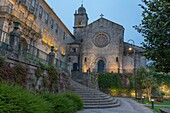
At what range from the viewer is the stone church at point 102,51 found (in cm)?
3562

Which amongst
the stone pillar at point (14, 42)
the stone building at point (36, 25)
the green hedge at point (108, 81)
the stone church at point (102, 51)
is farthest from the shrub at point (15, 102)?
the stone church at point (102, 51)

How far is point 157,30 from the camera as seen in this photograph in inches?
265

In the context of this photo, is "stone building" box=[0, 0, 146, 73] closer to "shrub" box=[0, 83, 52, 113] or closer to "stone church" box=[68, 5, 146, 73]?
"stone church" box=[68, 5, 146, 73]

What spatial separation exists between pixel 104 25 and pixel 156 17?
106 ft

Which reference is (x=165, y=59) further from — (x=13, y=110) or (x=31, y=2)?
(x=31, y=2)

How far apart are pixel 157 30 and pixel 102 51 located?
30.7 m

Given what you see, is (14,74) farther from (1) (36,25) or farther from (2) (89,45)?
(2) (89,45)

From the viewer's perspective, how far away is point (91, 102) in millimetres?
12305

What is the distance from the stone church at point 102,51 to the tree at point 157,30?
27.9 metres

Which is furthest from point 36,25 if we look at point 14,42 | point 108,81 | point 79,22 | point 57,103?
point 79,22

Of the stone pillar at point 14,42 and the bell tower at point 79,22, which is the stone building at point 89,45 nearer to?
the bell tower at point 79,22

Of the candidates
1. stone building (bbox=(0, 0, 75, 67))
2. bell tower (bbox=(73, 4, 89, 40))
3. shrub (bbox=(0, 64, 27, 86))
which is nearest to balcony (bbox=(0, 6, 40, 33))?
stone building (bbox=(0, 0, 75, 67))

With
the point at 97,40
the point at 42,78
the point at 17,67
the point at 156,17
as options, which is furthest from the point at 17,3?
the point at 97,40

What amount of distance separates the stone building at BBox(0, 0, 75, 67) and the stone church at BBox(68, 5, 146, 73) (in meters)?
3.89
